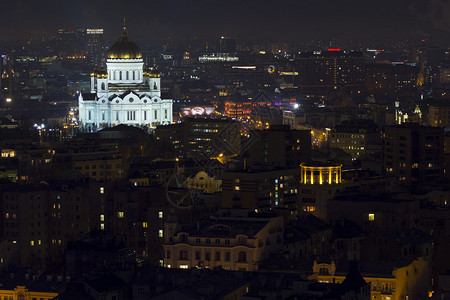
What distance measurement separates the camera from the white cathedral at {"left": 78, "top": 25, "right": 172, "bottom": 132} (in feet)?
347

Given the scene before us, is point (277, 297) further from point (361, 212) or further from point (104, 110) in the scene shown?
point (104, 110)

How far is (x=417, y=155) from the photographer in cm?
6531

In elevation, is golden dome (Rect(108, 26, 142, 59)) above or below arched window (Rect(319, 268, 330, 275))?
A: above

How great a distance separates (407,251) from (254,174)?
420 inches

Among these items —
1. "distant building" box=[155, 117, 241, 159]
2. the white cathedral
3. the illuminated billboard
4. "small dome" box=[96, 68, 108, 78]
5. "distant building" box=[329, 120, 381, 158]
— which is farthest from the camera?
the illuminated billboard

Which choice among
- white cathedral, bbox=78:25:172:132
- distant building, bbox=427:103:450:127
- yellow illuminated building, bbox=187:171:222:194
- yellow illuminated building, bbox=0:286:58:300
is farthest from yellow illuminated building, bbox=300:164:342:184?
distant building, bbox=427:103:450:127

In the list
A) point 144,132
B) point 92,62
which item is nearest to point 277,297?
point 144,132

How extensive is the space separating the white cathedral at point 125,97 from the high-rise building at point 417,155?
4128 centimetres

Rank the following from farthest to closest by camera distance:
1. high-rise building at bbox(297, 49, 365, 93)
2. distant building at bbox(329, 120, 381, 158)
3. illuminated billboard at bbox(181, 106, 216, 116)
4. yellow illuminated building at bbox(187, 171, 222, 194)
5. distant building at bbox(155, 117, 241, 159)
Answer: high-rise building at bbox(297, 49, 365, 93)
illuminated billboard at bbox(181, 106, 216, 116)
distant building at bbox(155, 117, 241, 159)
distant building at bbox(329, 120, 381, 158)
yellow illuminated building at bbox(187, 171, 222, 194)

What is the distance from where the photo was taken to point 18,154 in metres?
73.7

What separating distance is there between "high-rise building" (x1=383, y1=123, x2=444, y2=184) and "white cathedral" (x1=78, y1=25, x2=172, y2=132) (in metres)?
41.3

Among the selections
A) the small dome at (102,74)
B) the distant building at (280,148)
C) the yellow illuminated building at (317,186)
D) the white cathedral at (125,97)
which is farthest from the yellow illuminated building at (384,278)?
the small dome at (102,74)

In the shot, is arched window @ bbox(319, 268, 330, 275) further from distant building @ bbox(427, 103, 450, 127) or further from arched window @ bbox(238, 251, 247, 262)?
distant building @ bbox(427, 103, 450, 127)

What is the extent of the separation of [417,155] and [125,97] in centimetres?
4308
